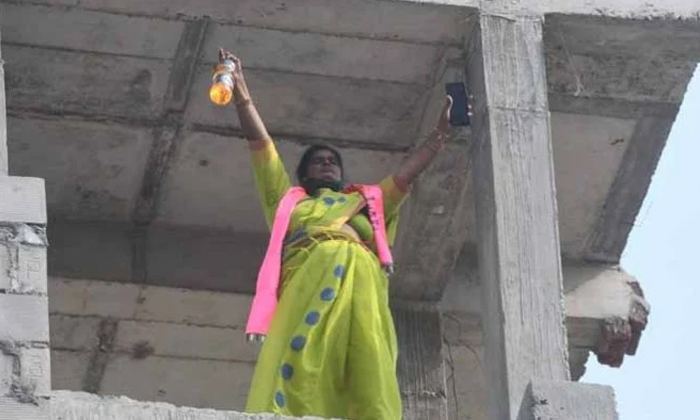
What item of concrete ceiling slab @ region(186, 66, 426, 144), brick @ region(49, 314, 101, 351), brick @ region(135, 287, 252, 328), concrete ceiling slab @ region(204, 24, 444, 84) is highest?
concrete ceiling slab @ region(186, 66, 426, 144)

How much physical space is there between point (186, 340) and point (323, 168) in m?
2.63

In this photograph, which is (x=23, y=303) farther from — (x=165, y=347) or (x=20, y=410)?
(x=165, y=347)

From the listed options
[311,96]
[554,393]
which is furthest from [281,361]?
[311,96]

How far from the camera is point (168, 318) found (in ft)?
50.8

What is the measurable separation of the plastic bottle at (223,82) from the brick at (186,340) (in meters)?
2.81

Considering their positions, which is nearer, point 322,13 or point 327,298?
point 327,298

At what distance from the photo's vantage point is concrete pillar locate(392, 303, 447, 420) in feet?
47.7

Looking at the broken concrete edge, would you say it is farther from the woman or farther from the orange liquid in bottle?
the orange liquid in bottle

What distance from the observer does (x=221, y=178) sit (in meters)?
14.8

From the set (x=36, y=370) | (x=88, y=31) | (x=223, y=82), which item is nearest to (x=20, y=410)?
(x=36, y=370)

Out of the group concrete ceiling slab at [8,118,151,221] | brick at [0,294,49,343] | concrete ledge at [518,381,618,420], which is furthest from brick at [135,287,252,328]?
brick at [0,294,49,343]

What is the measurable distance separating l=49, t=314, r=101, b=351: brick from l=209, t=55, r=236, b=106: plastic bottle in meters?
2.79

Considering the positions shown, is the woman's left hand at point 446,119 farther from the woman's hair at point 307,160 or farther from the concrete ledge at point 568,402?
the concrete ledge at point 568,402

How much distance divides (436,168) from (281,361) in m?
2.21
